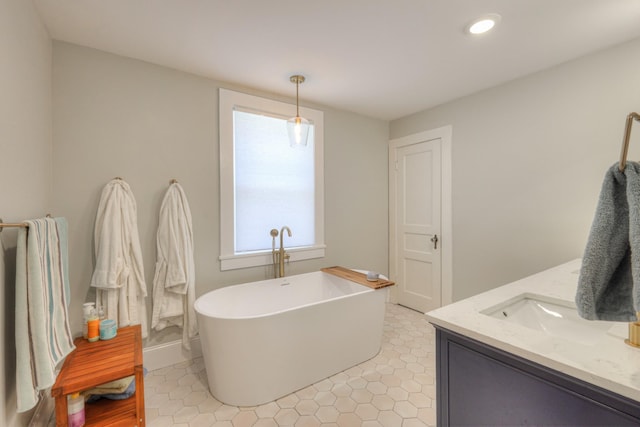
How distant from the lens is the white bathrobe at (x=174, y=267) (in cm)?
217

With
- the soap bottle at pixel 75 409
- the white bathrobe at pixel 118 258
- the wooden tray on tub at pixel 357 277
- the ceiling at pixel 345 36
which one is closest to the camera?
the soap bottle at pixel 75 409

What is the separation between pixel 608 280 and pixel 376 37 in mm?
1826

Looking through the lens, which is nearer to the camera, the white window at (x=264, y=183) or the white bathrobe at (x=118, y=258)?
the white bathrobe at (x=118, y=258)

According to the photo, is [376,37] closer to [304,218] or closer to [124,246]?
[304,218]

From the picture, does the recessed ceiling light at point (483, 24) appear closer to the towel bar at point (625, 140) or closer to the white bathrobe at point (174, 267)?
the towel bar at point (625, 140)

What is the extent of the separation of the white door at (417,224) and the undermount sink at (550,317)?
1.85 metres

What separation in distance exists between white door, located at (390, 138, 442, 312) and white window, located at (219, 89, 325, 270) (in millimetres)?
1120

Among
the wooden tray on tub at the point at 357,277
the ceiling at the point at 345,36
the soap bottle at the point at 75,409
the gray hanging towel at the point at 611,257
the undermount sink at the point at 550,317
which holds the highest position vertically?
the ceiling at the point at 345,36

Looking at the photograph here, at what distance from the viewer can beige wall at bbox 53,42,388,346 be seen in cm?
194

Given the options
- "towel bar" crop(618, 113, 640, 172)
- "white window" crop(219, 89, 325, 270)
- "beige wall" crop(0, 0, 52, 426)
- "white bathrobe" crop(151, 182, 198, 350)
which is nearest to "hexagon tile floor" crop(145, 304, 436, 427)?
"white bathrobe" crop(151, 182, 198, 350)

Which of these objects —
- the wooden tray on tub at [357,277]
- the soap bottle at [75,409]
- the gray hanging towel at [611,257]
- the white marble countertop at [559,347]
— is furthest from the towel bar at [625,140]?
the soap bottle at [75,409]

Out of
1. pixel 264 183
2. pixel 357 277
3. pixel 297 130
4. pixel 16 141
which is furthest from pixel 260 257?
pixel 16 141

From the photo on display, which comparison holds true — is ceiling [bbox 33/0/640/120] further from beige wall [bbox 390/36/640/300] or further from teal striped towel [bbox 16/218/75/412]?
teal striped towel [bbox 16/218/75/412]

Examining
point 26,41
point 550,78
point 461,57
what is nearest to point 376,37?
point 461,57
